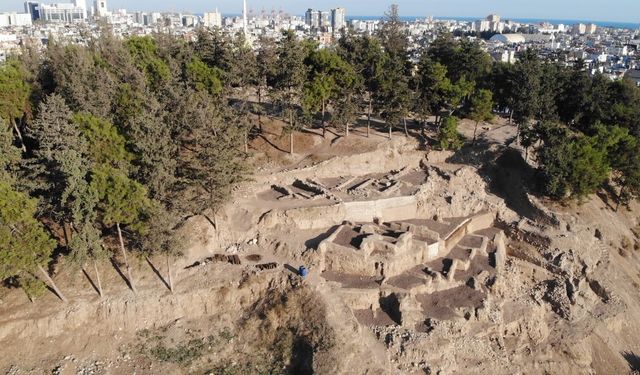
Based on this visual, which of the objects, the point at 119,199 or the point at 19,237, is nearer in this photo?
the point at 19,237

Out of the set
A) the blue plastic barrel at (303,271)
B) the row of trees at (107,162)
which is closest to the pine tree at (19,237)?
the row of trees at (107,162)

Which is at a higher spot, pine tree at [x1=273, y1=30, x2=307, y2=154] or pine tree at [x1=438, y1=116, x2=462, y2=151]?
pine tree at [x1=273, y1=30, x2=307, y2=154]

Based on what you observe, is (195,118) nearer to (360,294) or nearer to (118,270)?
(118,270)

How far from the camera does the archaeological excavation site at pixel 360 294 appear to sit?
2577cm

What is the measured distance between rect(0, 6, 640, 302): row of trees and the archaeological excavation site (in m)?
2.72

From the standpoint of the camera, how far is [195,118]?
33.2 m

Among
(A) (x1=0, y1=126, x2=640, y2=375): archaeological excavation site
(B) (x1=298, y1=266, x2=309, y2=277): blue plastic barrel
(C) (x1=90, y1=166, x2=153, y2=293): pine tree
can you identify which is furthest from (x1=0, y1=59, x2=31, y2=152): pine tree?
(B) (x1=298, y1=266, x2=309, y2=277): blue plastic barrel

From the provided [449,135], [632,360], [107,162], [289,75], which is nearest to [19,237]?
[107,162]

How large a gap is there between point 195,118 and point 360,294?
16.4m

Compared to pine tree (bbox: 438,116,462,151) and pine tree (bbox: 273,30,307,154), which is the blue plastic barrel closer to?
pine tree (bbox: 273,30,307,154)

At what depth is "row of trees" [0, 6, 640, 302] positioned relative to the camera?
2508cm

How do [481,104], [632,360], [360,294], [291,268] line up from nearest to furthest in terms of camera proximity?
[360,294]
[632,360]
[291,268]
[481,104]

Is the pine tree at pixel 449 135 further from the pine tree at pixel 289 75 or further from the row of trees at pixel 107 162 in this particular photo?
the row of trees at pixel 107 162

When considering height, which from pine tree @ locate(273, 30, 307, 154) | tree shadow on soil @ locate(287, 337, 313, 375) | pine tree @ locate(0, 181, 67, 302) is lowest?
tree shadow on soil @ locate(287, 337, 313, 375)
